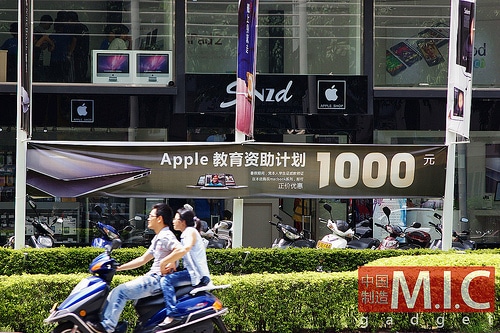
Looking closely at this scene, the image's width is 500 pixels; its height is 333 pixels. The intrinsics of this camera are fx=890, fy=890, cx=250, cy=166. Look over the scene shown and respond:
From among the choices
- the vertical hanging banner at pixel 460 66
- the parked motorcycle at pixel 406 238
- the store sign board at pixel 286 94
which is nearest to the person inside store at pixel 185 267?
the vertical hanging banner at pixel 460 66

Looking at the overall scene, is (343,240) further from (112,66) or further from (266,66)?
(112,66)

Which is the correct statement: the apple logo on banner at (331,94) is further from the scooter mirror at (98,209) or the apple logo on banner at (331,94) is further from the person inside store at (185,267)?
the person inside store at (185,267)

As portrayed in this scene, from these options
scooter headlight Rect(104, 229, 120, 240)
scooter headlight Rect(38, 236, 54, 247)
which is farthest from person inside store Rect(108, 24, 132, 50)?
scooter headlight Rect(104, 229, 120, 240)

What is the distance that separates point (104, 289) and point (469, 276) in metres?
4.46

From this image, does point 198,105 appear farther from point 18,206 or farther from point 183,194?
point 18,206

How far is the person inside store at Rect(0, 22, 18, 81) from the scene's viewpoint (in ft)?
62.1

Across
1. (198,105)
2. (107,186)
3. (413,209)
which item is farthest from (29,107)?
(413,209)

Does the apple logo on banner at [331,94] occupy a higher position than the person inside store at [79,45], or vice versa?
the person inside store at [79,45]

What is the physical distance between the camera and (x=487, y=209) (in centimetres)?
2005

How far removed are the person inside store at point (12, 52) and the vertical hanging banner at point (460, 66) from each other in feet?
30.9

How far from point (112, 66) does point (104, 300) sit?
10694mm

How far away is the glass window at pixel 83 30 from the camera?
18.9 metres

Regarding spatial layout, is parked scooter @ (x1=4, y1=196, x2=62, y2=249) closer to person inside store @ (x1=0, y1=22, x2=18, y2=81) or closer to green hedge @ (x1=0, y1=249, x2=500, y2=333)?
person inside store @ (x1=0, y1=22, x2=18, y2=81)

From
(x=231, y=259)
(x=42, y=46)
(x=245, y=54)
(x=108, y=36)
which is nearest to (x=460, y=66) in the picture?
(x=245, y=54)
